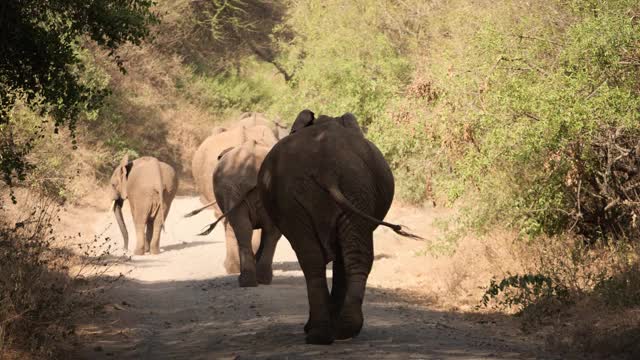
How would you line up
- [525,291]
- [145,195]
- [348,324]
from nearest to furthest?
[348,324], [525,291], [145,195]

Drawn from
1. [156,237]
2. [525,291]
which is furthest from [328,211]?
[156,237]

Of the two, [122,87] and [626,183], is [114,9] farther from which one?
[122,87]

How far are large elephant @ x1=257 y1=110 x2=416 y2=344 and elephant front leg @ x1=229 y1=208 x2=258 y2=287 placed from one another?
5.29 meters

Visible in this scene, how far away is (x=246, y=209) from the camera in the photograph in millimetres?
16984

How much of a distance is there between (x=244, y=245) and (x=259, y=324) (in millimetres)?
4602

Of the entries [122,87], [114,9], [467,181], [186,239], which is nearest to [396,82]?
[186,239]

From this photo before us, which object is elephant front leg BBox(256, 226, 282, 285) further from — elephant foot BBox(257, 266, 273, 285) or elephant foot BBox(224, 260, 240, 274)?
elephant foot BBox(224, 260, 240, 274)

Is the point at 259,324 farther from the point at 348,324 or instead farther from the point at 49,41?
the point at 49,41

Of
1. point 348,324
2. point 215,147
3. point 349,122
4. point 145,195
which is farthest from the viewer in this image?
point 145,195

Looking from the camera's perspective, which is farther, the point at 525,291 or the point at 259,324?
the point at 525,291

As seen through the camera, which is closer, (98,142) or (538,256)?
(538,256)

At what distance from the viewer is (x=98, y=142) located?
41.1 metres

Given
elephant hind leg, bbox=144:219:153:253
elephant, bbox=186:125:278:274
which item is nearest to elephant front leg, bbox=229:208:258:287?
elephant, bbox=186:125:278:274

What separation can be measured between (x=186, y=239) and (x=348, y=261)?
18333mm
